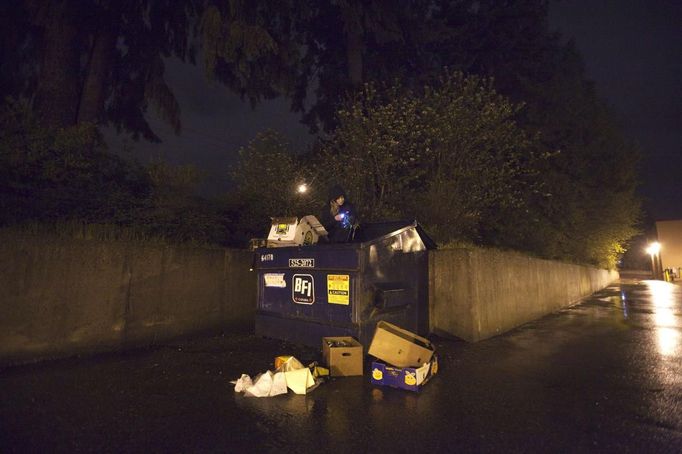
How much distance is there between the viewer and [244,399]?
336 centimetres

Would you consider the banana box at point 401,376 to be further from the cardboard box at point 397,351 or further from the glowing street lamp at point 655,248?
the glowing street lamp at point 655,248

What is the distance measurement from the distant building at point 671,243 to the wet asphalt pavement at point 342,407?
42167mm

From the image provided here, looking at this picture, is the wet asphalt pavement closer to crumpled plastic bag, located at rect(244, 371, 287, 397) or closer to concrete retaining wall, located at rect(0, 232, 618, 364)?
crumpled plastic bag, located at rect(244, 371, 287, 397)

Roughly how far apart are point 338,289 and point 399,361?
116 cm

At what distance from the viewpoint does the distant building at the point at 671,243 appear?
37094 millimetres

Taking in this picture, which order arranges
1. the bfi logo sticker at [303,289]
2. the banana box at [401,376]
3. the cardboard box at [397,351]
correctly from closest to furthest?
the banana box at [401,376] < the cardboard box at [397,351] < the bfi logo sticker at [303,289]

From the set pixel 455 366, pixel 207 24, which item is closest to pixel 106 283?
pixel 455 366

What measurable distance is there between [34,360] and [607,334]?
849cm

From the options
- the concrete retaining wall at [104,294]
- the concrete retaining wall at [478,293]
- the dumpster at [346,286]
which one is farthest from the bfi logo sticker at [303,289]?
the concrete retaining wall at [478,293]

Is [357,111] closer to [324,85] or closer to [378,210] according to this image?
[378,210]

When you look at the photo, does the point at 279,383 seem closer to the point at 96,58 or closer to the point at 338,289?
the point at 338,289

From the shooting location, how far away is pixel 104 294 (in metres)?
4.84

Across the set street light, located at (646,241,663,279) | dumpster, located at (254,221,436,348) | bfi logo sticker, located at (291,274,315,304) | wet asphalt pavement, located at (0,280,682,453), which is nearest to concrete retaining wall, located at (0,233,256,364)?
wet asphalt pavement, located at (0,280,682,453)

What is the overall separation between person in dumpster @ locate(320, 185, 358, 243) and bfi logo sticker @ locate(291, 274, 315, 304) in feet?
2.64
